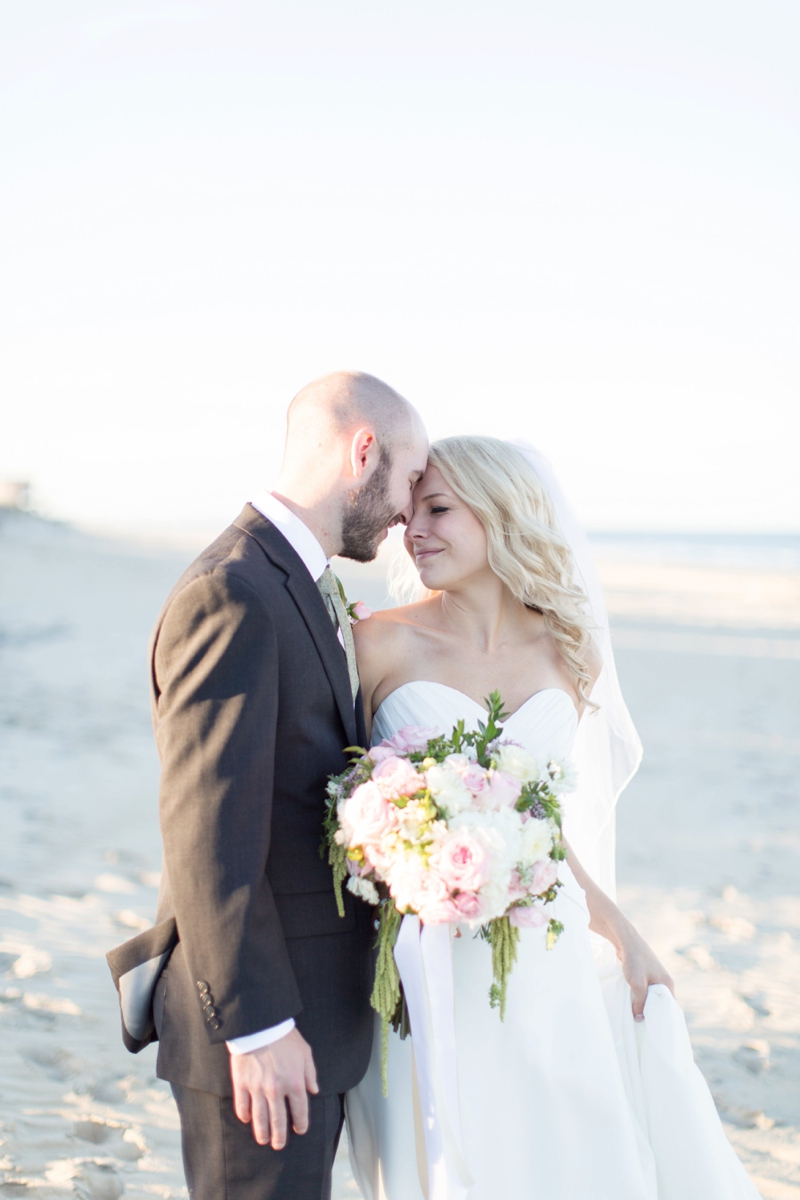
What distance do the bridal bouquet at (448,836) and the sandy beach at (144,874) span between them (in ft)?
7.09

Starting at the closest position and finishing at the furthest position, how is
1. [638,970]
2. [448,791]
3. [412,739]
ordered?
1. [448,791]
2. [412,739]
3. [638,970]

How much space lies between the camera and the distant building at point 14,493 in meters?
29.6

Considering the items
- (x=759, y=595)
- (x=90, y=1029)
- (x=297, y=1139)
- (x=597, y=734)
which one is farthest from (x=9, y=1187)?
(x=759, y=595)

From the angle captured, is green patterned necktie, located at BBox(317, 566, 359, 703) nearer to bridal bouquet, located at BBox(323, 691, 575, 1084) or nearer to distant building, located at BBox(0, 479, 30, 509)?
bridal bouquet, located at BBox(323, 691, 575, 1084)

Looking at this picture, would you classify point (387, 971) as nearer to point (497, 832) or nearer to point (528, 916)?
point (528, 916)

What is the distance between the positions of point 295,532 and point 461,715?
3.54ft

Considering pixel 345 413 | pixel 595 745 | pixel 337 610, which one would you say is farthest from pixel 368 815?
pixel 595 745

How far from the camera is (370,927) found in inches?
109

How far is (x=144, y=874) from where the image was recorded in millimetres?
6992

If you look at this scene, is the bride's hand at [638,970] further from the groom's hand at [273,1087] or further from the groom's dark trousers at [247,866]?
the groom's hand at [273,1087]

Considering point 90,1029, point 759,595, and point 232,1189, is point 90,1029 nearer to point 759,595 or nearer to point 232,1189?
point 232,1189

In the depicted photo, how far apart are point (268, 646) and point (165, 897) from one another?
0.80m

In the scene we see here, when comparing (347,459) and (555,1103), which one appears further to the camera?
(555,1103)

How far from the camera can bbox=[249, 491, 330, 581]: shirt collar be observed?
2625mm
